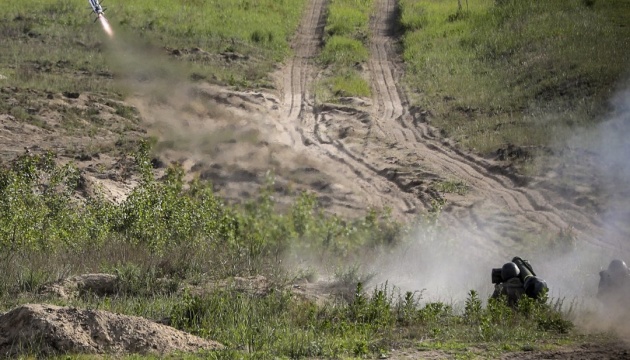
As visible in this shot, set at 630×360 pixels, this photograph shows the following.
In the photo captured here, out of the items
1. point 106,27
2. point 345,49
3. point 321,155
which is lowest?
point 321,155

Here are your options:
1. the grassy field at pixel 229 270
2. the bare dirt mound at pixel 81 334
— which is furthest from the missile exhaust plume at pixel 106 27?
the bare dirt mound at pixel 81 334

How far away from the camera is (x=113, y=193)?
66.7ft

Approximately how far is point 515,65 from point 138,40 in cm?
1070

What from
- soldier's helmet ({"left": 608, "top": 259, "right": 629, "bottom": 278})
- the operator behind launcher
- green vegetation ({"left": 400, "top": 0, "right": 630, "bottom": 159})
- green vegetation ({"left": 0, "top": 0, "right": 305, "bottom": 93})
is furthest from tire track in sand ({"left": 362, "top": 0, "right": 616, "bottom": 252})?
the operator behind launcher

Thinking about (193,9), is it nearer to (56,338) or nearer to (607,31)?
(607,31)

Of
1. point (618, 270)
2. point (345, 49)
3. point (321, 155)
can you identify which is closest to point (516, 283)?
point (618, 270)

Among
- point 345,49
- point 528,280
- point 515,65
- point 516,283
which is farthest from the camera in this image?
point 345,49

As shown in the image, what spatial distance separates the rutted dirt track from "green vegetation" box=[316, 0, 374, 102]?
0.51m

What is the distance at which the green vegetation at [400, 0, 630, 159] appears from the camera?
925 inches

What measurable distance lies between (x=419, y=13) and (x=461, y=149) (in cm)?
1480

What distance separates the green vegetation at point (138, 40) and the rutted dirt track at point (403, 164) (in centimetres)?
220

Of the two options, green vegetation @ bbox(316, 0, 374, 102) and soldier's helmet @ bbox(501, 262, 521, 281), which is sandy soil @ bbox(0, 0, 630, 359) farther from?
soldier's helmet @ bbox(501, 262, 521, 281)

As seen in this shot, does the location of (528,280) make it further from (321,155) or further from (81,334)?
(321,155)

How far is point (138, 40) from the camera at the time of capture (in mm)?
26719
